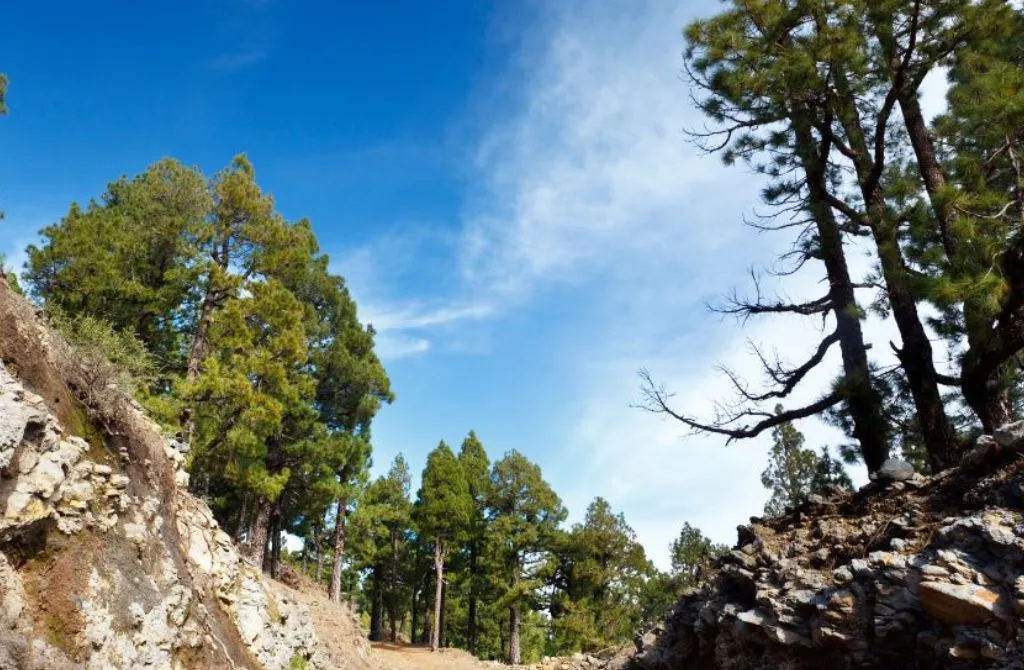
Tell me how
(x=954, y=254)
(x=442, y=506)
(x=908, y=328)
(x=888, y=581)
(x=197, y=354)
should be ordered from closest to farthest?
(x=888, y=581) < (x=954, y=254) < (x=908, y=328) < (x=197, y=354) < (x=442, y=506)

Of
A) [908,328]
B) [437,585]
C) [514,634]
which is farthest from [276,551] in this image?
[908,328]

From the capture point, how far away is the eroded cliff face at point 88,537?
6.27 meters

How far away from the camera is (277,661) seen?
1216 cm

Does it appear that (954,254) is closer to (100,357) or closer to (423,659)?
(100,357)

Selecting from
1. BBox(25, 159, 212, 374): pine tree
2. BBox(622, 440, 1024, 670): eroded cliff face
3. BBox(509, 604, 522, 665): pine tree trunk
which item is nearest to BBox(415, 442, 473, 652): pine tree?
BBox(509, 604, 522, 665): pine tree trunk

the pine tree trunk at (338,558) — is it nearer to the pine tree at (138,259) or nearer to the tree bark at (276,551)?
the tree bark at (276,551)

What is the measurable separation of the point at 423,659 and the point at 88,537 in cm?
2244

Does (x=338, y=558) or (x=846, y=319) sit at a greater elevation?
(x=846, y=319)

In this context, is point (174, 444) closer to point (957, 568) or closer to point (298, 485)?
point (298, 485)

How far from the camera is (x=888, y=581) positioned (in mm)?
5949

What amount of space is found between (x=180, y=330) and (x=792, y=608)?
63.4ft

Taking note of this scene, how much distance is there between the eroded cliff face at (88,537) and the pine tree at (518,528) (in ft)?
65.9

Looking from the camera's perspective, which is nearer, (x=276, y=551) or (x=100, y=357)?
(x=100, y=357)

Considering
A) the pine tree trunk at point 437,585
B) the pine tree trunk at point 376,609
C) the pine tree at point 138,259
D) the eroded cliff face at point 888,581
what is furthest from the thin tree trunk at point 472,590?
the eroded cliff face at point 888,581
